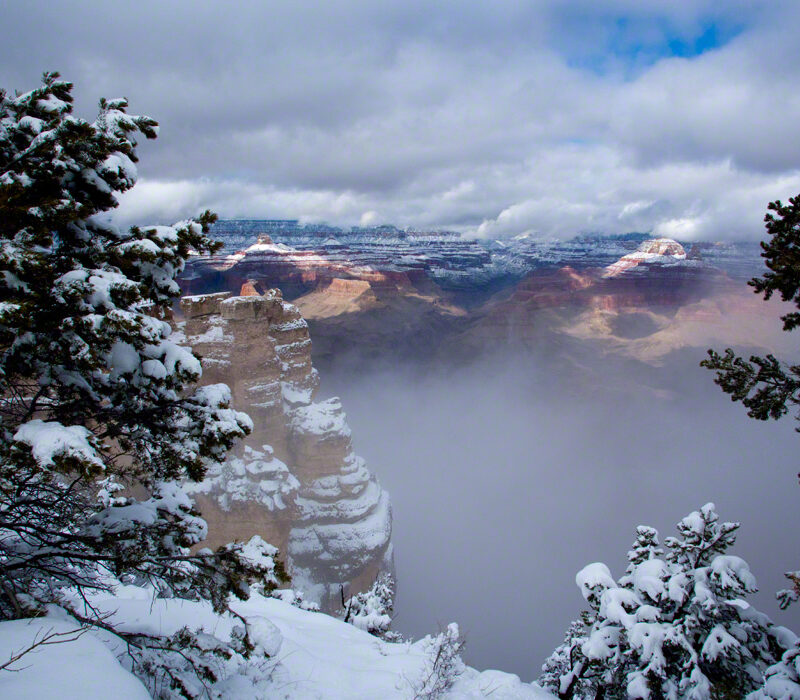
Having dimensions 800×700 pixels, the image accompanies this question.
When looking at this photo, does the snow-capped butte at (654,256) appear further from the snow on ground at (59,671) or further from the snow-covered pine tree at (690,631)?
the snow on ground at (59,671)

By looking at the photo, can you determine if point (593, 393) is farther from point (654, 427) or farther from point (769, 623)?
point (769, 623)

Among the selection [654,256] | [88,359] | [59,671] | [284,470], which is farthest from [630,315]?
[59,671]

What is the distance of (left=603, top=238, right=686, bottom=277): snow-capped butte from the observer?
126 metres

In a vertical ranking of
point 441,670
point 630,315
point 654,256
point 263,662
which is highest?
point 654,256

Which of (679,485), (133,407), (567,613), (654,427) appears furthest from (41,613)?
(654,427)

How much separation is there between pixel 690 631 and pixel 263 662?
21.1 ft

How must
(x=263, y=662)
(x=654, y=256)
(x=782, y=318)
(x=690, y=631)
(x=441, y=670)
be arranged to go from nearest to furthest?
(x=782, y=318) < (x=690, y=631) < (x=263, y=662) < (x=441, y=670) < (x=654, y=256)

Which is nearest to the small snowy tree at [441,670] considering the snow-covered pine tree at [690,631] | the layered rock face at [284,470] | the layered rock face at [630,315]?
the snow-covered pine tree at [690,631]

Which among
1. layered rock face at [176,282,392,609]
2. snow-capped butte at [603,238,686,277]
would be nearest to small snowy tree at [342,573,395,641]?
layered rock face at [176,282,392,609]

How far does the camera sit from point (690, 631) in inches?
241

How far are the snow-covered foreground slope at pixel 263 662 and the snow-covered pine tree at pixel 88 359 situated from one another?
67 cm

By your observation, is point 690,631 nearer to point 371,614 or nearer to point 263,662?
point 263,662

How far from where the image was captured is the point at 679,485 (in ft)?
183

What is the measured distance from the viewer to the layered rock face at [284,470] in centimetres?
2289
